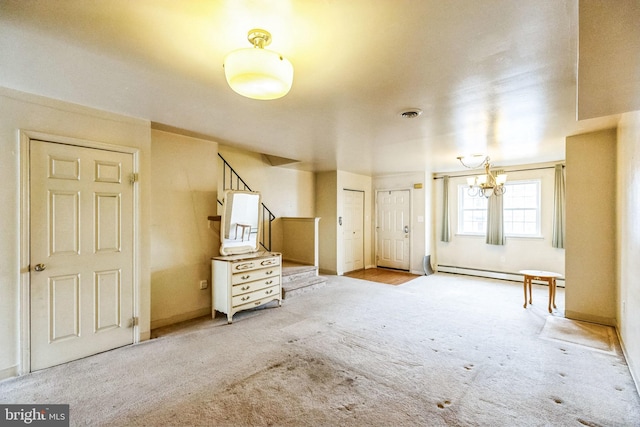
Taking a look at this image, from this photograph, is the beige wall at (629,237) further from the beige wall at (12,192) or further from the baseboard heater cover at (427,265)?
the beige wall at (12,192)

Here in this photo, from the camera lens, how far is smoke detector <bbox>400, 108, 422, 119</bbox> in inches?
112

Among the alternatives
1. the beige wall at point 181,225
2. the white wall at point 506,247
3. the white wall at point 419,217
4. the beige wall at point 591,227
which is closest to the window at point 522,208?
the white wall at point 506,247

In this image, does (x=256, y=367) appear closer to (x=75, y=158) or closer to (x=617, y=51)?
(x=75, y=158)

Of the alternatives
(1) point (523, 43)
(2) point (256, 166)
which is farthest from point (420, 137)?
(2) point (256, 166)

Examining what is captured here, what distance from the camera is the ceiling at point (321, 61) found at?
1.47 meters

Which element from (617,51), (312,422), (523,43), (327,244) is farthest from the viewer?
(327,244)

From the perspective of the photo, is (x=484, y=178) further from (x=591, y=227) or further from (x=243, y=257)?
(x=243, y=257)

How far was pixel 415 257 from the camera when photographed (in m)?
6.94

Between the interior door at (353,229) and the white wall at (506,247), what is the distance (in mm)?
1909

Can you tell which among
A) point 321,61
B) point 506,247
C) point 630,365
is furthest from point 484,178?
point 321,61

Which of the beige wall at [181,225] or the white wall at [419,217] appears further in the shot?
the white wall at [419,217]

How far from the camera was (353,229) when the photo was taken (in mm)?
7184

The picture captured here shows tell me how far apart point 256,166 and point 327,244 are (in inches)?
97.2

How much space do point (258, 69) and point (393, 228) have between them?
6.36 meters
